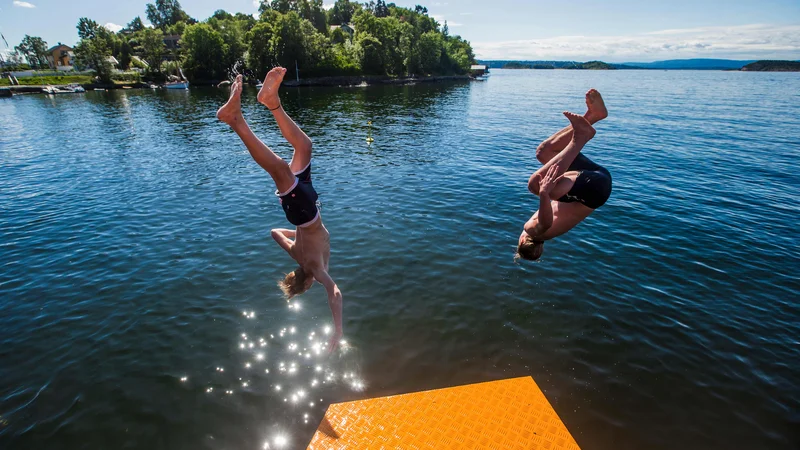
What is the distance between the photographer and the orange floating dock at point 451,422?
6277 mm

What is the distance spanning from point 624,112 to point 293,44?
77675 mm

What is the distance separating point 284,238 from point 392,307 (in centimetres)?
399

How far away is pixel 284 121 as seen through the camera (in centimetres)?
620

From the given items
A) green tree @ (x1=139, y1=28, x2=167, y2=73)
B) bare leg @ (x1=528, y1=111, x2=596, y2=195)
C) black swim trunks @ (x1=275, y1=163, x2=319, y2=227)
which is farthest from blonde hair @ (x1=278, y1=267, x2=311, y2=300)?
green tree @ (x1=139, y1=28, x2=167, y2=73)

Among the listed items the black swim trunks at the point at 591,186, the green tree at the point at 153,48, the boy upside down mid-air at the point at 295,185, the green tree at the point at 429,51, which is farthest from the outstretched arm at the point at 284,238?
the green tree at the point at 429,51

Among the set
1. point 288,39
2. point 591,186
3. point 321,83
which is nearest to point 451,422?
point 591,186

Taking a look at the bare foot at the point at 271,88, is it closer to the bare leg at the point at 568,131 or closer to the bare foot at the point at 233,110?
the bare foot at the point at 233,110

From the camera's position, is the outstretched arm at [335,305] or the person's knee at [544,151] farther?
the person's knee at [544,151]

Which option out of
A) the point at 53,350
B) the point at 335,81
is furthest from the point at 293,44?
the point at 53,350

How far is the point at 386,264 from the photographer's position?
12477 millimetres

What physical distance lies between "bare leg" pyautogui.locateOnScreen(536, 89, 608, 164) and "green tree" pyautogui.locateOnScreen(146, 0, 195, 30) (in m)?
204

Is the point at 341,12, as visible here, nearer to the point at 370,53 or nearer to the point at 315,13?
the point at 315,13

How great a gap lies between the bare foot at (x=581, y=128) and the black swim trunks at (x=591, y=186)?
23.5 inches

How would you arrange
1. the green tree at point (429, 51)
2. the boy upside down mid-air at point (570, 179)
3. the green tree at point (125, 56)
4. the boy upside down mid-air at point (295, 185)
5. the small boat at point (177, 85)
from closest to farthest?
the boy upside down mid-air at point (295, 185) → the boy upside down mid-air at point (570, 179) → the small boat at point (177, 85) → the green tree at point (125, 56) → the green tree at point (429, 51)
